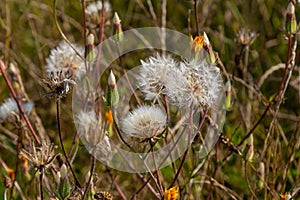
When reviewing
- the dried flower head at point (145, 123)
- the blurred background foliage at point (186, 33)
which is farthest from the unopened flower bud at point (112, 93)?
the blurred background foliage at point (186, 33)

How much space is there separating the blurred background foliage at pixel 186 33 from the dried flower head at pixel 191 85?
0.49 meters

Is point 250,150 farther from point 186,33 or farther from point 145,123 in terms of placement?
point 186,33

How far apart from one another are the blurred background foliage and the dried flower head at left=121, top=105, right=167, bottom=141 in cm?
55

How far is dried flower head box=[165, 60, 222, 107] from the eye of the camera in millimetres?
1002

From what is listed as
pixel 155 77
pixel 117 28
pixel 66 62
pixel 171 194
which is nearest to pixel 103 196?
pixel 171 194

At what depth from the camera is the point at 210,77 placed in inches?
40.4

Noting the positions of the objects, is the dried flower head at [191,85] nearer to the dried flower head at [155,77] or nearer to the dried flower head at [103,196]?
the dried flower head at [155,77]

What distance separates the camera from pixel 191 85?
1.02 meters

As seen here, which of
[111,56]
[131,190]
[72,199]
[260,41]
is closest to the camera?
[72,199]

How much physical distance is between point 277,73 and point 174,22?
501 mm

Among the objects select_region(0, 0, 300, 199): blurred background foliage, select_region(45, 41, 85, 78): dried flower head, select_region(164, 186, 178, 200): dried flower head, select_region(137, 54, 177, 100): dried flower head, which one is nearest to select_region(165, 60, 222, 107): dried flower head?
select_region(137, 54, 177, 100): dried flower head

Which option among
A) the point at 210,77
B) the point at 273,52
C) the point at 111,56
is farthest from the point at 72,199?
the point at 273,52

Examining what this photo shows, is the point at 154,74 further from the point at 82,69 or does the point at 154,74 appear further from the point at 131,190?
the point at 131,190

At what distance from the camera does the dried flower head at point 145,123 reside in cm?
98
